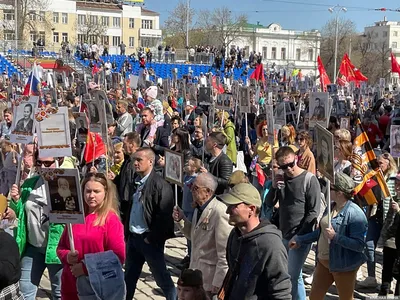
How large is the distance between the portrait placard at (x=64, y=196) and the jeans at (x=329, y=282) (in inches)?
90.6

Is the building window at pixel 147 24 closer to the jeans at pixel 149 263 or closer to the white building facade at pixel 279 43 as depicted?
the white building facade at pixel 279 43

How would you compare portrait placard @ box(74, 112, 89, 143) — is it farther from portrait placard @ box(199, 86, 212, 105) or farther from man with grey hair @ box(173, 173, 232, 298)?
portrait placard @ box(199, 86, 212, 105)

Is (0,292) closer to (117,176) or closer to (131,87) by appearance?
(117,176)

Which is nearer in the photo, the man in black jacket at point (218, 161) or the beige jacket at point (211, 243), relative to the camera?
the beige jacket at point (211, 243)

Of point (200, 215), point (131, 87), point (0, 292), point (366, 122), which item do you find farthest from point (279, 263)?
point (131, 87)

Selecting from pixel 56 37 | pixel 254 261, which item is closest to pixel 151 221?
pixel 254 261

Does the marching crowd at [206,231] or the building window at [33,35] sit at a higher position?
the building window at [33,35]

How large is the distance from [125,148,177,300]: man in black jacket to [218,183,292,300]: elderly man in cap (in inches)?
72.5

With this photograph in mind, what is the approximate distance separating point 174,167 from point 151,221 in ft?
2.81

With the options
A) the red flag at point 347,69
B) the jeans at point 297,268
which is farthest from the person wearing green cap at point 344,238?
the red flag at point 347,69

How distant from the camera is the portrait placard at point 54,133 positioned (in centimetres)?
590

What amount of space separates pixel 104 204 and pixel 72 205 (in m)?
0.32

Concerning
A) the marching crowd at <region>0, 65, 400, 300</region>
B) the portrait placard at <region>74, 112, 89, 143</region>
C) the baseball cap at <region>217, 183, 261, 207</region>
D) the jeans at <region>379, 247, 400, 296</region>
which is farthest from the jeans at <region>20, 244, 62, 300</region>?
the portrait placard at <region>74, 112, 89, 143</region>

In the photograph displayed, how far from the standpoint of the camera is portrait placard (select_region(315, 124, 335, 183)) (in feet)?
17.3
